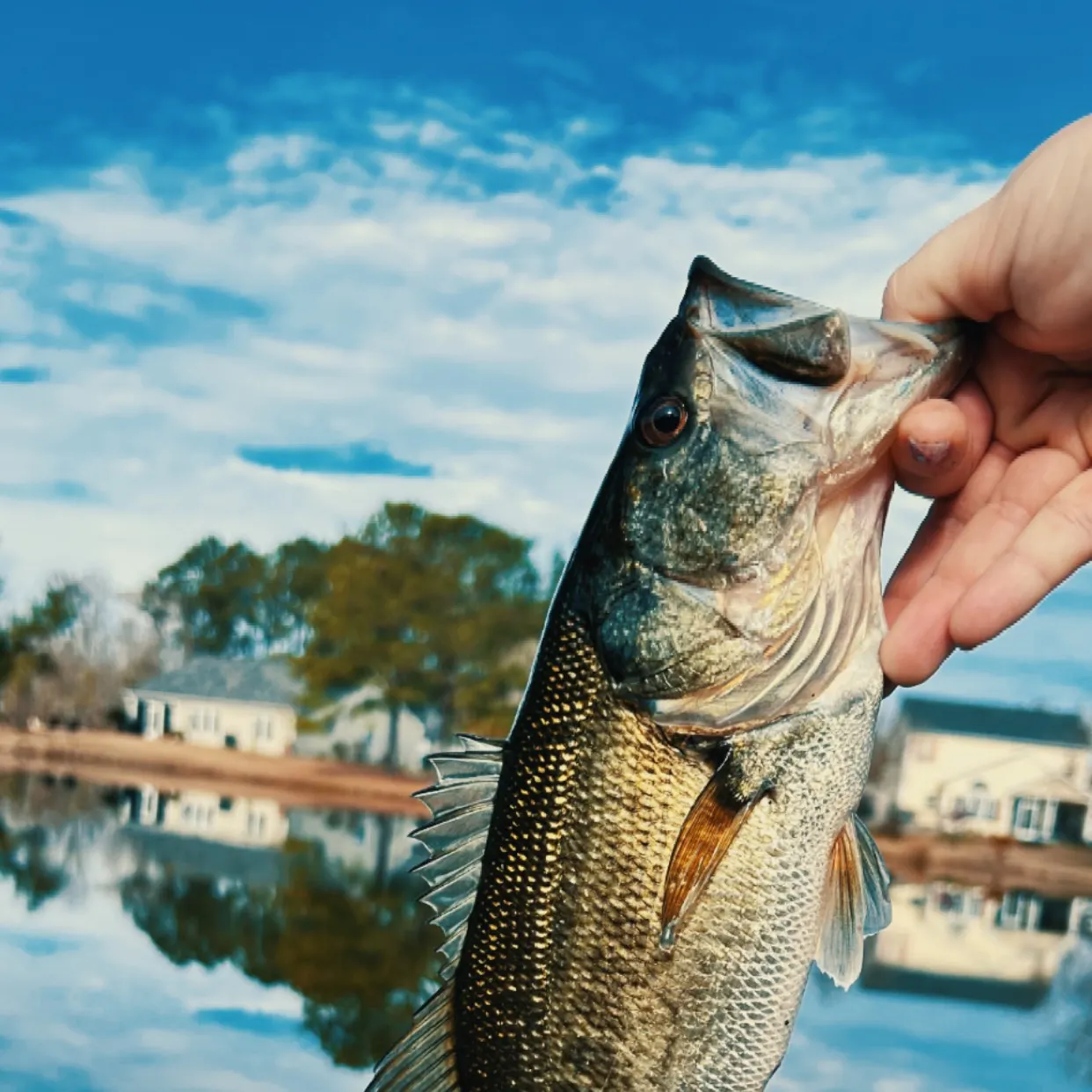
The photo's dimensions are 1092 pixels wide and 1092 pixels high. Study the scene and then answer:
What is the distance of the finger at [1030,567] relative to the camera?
2.38 metres

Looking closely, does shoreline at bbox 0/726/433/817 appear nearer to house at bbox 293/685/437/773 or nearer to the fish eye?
house at bbox 293/685/437/773

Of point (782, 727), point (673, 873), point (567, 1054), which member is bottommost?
point (567, 1054)

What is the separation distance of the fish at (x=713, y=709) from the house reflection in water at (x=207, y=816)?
3043 cm

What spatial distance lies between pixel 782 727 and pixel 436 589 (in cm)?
3606

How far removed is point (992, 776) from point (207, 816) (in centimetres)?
2292

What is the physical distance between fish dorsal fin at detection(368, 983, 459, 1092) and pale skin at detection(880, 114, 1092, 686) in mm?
1031

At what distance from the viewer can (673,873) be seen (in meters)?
2.12

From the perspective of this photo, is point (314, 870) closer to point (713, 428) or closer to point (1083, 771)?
point (1083, 771)

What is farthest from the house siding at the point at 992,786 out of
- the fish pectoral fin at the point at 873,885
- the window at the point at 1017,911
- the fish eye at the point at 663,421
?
the fish eye at the point at 663,421

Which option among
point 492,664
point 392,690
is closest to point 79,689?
point 392,690

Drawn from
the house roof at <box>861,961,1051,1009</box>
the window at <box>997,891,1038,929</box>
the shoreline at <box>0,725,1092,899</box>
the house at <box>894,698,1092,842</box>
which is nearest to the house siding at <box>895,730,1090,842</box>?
the house at <box>894,698,1092,842</box>

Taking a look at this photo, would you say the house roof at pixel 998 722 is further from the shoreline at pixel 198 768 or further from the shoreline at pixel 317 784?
the shoreline at pixel 198 768

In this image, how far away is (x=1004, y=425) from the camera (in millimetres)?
2590

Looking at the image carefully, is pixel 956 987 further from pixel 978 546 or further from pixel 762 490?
pixel 762 490
